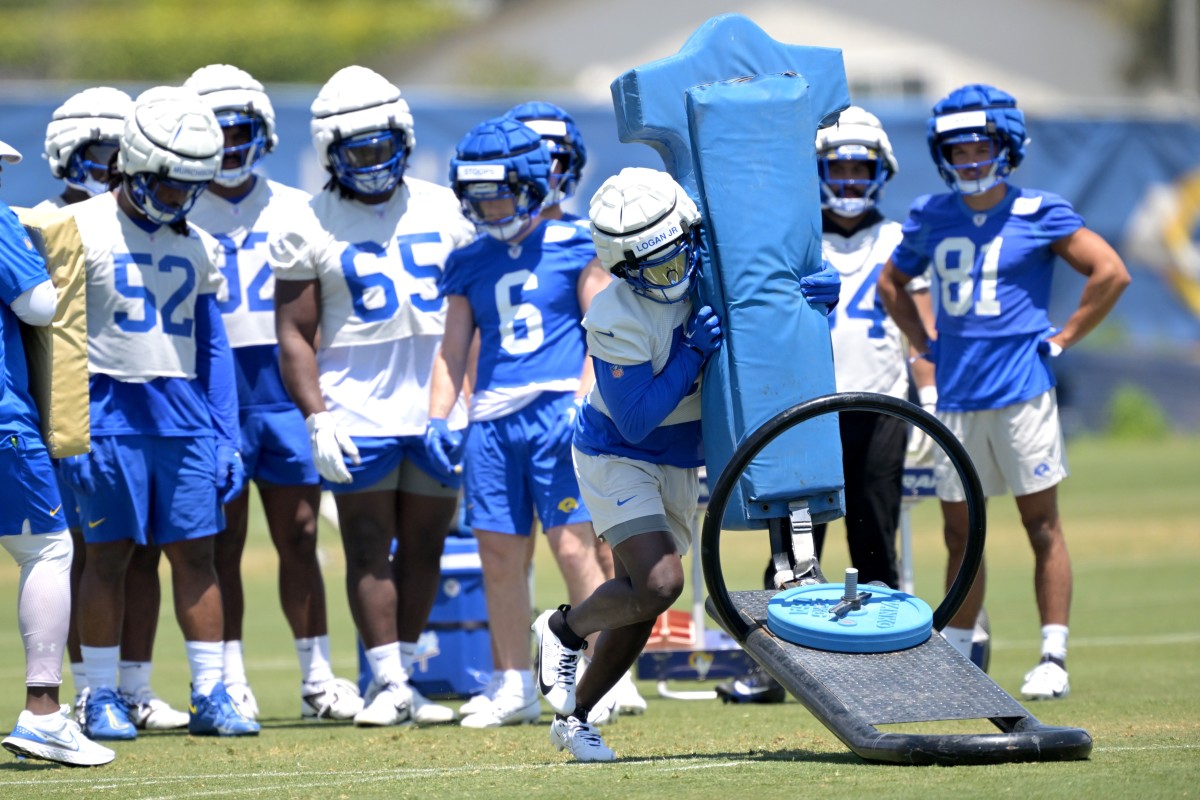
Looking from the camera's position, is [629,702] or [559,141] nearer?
[629,702]

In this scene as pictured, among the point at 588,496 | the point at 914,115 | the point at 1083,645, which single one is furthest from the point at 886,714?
the point at 914,115

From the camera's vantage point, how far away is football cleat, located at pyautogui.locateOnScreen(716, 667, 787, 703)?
305 inches

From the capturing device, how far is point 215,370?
23.9 feet

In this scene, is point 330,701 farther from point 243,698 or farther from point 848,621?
point 848,621

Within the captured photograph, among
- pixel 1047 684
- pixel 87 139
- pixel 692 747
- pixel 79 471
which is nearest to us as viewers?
pixel 692 747

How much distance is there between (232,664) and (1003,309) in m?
3.62

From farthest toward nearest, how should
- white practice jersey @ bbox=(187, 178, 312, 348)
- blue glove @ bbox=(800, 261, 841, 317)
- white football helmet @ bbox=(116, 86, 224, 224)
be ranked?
white practice jersey @ bbox=(187, 178, 312, 348) → white football helmet @ bbox=(116, 86, 224, 224) → blue glove @ bbox=(800, 261, 841, 317)

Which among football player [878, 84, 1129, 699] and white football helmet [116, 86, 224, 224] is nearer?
white football helmet [116, 86, 224, 224]

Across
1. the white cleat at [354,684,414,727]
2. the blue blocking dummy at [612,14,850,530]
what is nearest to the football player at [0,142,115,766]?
the white cleat at [354,684,414,727]

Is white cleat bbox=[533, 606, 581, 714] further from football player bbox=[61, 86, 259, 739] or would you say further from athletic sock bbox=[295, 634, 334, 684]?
athletic sock bbox=[295, 634, 334, 684]

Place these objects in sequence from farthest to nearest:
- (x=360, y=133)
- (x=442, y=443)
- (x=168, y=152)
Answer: (x=360, y=133) < (x=442, y=443) < (x=168, y=152)

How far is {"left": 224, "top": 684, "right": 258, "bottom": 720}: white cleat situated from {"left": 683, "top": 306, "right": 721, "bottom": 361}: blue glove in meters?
2.81

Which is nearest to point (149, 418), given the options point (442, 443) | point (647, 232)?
point (442, 443)

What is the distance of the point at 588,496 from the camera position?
580 cm
